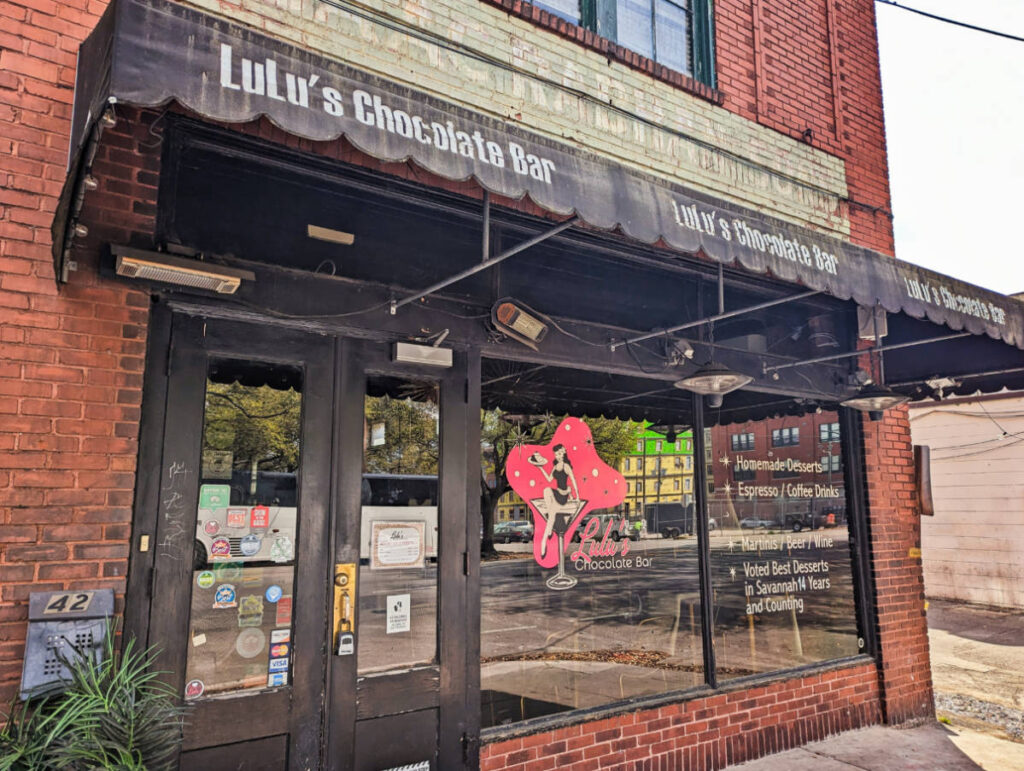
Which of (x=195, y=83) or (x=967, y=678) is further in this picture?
(x=967, y=678)

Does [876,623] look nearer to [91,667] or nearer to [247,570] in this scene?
[247,570]

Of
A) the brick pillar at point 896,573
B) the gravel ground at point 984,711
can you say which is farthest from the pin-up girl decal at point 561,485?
the gravel ground at point 984,711

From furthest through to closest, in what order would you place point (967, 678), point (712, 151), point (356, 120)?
point (967, 678), point (712, 151), point (356, 120)

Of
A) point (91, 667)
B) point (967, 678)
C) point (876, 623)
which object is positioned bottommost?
point (967, 678)

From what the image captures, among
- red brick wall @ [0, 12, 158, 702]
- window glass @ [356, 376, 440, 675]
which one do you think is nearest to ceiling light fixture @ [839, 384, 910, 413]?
window glass @ [356, 376, 440, 675]

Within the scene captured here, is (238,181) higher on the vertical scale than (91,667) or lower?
higher

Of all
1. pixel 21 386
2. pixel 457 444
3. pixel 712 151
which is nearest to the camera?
pixel 21 386

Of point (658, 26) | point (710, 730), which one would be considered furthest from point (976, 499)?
point (658, 26)

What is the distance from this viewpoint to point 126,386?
132 inches

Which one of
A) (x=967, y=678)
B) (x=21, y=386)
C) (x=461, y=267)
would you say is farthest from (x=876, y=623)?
(x=21, y=386)

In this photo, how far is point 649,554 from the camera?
18.4 feet

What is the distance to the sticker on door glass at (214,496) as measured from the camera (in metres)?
3.68

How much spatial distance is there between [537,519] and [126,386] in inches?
109

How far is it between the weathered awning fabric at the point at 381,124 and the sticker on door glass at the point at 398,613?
2.41 meters
